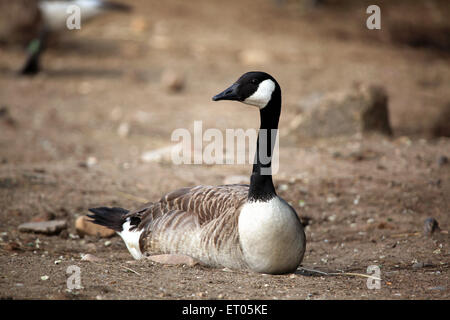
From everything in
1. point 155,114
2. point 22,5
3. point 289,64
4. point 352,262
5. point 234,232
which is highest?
point 22,5

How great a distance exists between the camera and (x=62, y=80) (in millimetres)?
12727

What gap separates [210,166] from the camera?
7.96m

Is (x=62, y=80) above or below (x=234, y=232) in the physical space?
above

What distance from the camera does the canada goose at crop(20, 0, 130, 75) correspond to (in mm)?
12758

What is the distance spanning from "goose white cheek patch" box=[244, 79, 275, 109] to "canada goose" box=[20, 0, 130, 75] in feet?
30.0

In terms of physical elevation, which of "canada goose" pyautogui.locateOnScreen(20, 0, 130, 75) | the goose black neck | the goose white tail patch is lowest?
the goose white tail patch

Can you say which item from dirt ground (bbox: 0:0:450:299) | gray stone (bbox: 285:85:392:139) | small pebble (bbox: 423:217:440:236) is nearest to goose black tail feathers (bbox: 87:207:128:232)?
dirt ground (bbox: 0:0:450:299)

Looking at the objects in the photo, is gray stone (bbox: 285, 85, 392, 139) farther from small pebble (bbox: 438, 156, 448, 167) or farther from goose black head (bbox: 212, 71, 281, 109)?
goose black head (bbox: 212, 71, 281, 109)

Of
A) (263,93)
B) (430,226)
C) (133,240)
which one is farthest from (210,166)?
(263,93)

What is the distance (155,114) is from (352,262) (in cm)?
618

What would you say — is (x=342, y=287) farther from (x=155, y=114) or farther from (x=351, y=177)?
(x=155, y=114)

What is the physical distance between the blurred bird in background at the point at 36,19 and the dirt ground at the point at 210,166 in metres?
0.50
